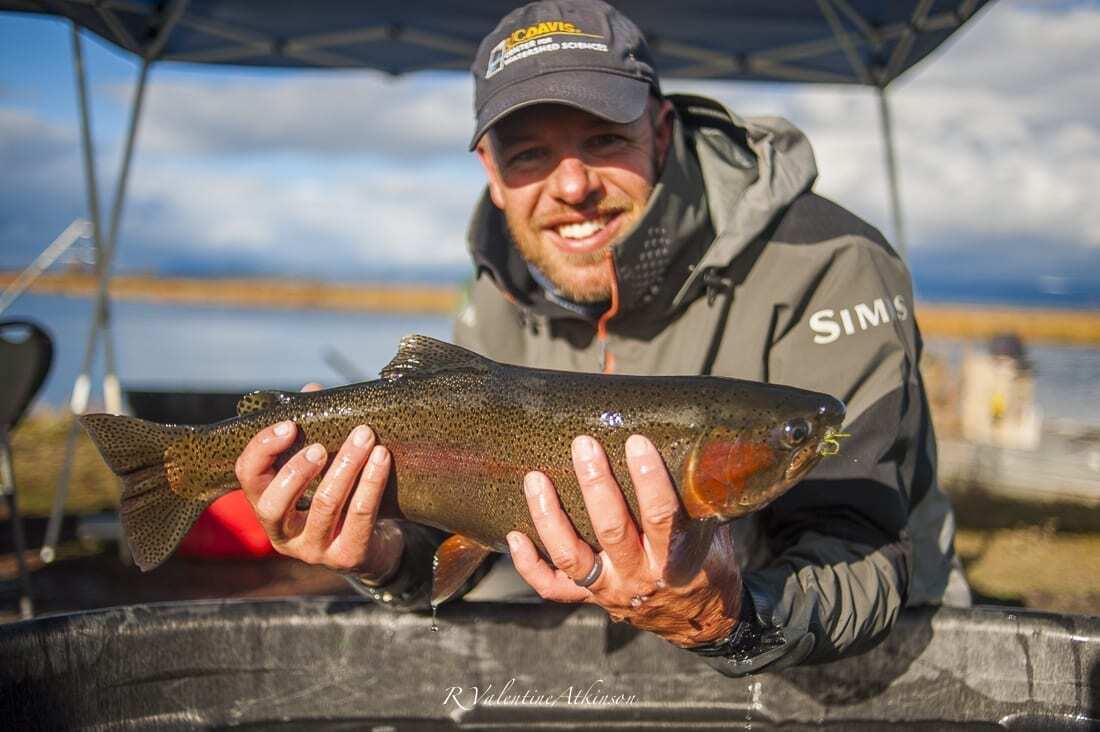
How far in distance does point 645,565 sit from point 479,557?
0.64 m

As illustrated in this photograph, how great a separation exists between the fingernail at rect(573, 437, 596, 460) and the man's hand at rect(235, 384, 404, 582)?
61 centimetres

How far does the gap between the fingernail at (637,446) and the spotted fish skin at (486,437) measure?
117mm

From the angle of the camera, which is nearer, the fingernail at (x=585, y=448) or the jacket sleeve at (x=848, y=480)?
the fingernail at (x=585, y=448)

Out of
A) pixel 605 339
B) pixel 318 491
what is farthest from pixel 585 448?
pixel 605 339

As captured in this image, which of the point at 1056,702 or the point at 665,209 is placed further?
the point at 665,209

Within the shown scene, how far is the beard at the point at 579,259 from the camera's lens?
3551mm

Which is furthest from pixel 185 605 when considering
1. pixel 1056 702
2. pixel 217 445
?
pixel 1056 702

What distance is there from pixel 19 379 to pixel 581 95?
13.6 feet

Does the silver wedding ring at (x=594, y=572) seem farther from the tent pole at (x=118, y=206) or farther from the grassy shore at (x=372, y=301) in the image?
the grassy shore at (x=372, y=301)

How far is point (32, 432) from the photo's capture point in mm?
12156

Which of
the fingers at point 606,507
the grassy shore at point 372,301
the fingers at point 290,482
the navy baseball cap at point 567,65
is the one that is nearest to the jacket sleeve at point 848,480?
the fingers at point 606,507

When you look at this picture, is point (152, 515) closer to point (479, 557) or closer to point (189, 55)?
point (479, 557)

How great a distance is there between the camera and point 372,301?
85125mm

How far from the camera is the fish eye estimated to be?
2.47m
